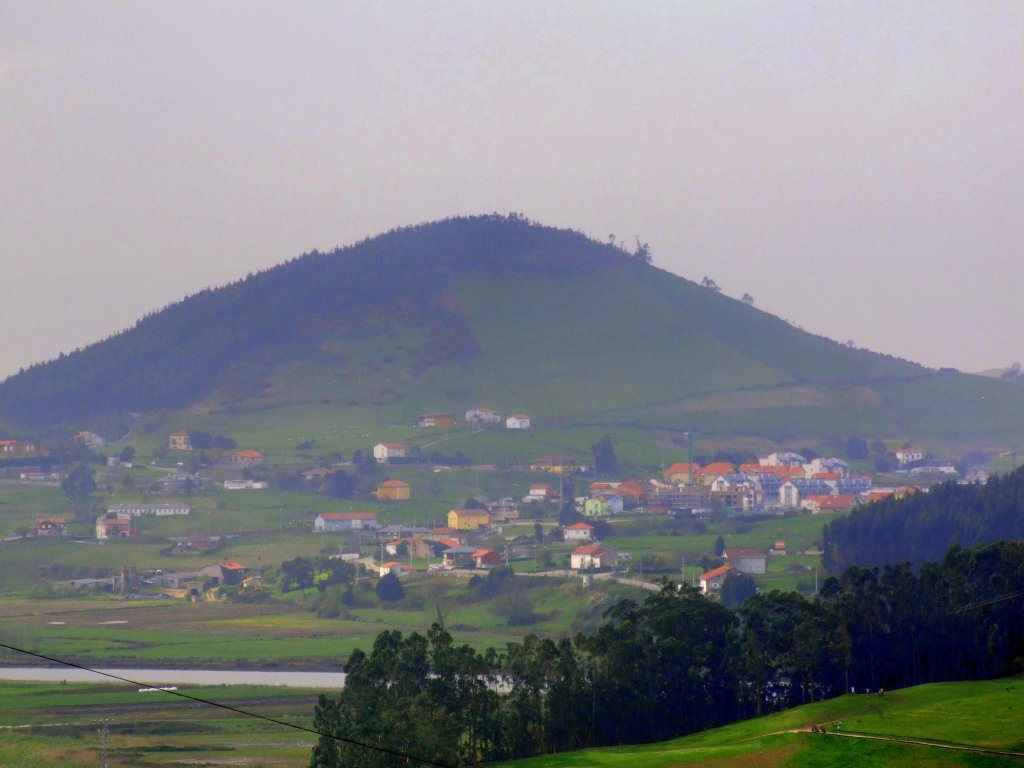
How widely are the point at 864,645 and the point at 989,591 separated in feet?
16.2

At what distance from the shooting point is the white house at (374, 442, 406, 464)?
16200 cm

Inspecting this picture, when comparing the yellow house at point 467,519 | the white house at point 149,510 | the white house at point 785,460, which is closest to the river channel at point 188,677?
the yellow house at point 467,519

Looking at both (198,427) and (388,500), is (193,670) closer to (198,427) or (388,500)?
(388,500)

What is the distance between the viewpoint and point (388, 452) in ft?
532

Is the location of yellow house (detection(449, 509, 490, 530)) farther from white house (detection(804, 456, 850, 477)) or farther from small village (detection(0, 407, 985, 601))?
white house (detection(804, 456, 850, 477))

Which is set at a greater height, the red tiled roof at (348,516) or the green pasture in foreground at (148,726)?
the red tiled roof at (348,516)

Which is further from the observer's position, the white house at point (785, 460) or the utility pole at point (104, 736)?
the white house at point (785, 460)

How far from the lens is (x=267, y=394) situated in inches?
7800

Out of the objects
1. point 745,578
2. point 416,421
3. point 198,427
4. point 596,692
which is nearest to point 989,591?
point 596,692

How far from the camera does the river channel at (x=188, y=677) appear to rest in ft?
240

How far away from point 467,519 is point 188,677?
58047mm

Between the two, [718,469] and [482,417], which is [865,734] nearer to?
[718,469]

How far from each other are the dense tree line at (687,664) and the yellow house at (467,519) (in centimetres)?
7084

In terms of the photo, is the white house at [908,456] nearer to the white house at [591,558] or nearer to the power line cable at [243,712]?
the white house at [591,558]
